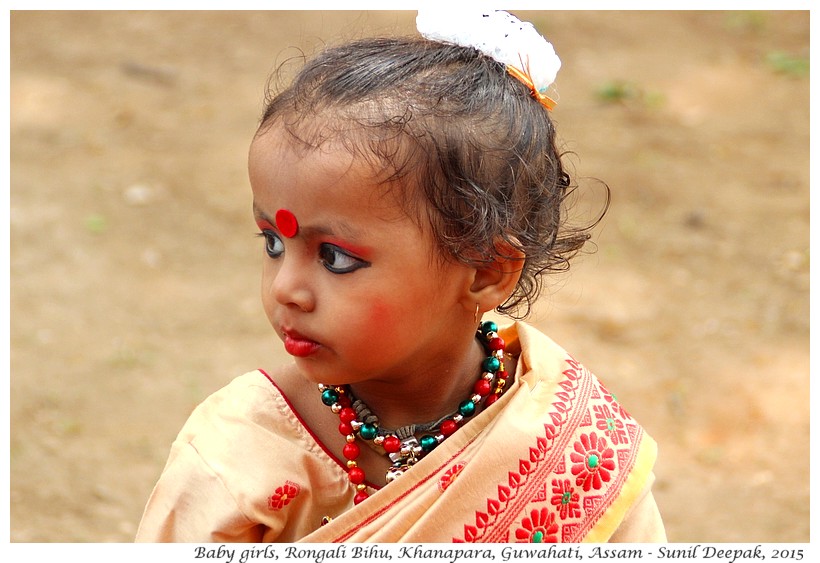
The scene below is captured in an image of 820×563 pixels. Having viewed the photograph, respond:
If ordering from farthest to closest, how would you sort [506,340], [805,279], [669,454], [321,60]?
[805,279] < [669,454] < [506,340] < [321,60]

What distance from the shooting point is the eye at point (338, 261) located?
1867mm

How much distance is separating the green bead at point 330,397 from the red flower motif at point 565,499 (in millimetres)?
434

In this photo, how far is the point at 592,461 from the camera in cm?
212

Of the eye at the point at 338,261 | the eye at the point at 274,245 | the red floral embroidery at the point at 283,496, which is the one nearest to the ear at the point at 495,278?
the eye at the point at 338,261

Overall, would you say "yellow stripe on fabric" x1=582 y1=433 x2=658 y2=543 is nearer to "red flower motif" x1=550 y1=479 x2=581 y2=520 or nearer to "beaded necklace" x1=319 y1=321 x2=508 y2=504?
"red flower motif" x1=550 y1=479 x2=581 y2=520

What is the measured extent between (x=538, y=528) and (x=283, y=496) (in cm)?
47

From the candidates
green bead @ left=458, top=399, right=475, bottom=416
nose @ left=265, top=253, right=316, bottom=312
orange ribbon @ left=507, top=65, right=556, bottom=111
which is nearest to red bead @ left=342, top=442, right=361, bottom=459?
green bead @ left=458, top=399, right=475, bottom=416

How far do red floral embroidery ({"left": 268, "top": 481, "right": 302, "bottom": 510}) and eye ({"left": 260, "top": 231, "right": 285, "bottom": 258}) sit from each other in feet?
1.37

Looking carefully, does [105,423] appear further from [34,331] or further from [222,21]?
[222,21]

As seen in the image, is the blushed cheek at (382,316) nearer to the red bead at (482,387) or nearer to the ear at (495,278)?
the ear at (495,278)

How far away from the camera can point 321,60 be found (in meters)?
2.01

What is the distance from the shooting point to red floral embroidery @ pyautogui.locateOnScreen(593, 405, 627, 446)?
2.18 metres
